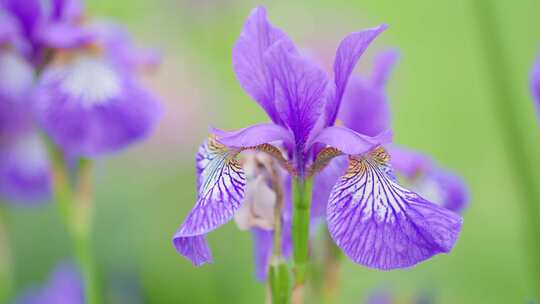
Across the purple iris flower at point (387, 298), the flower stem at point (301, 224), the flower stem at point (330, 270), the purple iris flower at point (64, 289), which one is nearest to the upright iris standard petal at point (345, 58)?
the flower stem at point (301, 224)

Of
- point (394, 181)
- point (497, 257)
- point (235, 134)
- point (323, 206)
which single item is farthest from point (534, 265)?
point (497, 257)

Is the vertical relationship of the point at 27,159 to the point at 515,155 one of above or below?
above

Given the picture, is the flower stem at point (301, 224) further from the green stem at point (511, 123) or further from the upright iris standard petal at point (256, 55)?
the green stem at point (511, 123)

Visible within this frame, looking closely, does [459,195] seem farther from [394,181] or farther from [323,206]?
[394,181]

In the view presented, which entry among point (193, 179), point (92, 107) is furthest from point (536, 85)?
point (193, 179)

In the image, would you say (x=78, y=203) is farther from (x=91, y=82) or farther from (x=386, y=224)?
(x=386, y=224)

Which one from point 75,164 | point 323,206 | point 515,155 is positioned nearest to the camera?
point 323,206
